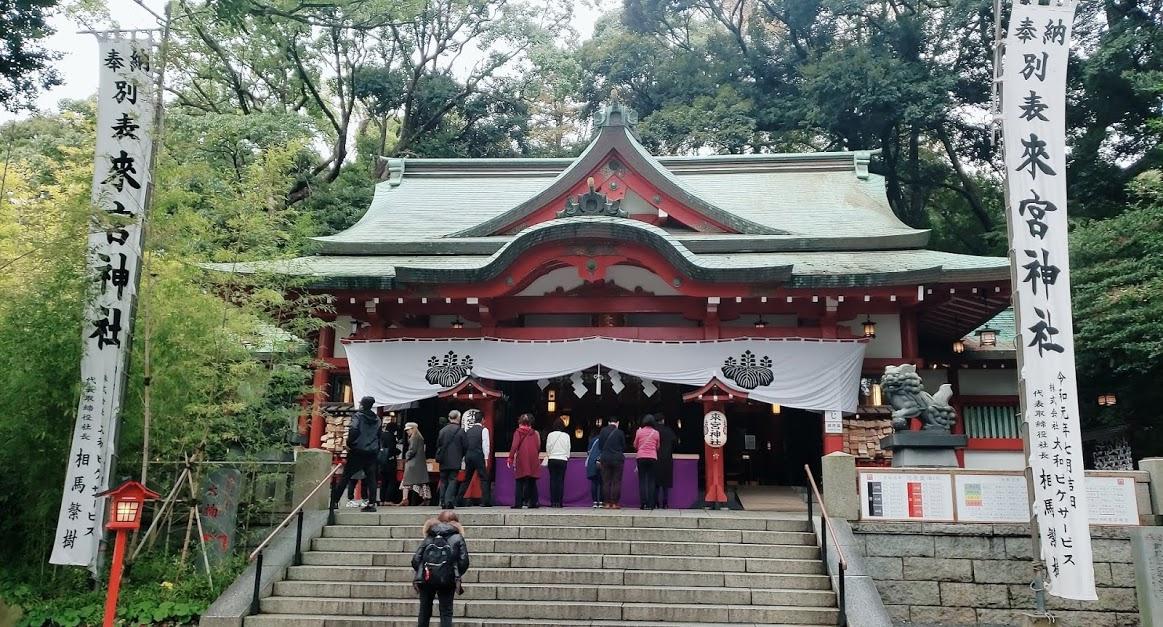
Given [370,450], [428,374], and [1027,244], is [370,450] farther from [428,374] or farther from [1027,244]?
[1027,244]

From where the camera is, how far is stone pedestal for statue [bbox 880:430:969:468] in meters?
9.35

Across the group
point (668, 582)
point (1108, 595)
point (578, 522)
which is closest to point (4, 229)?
point (578, 522)

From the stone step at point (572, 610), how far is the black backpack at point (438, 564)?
138 centimetres

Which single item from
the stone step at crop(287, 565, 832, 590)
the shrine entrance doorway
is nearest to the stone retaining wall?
the stone step at crop(287, 565, 832, 590)

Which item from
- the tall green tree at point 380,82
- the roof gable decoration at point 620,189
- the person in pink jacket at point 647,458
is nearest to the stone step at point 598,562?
the person in pink jacket at point 647,458

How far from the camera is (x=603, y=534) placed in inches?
349

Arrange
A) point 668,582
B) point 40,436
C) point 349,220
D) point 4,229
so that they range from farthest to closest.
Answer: point 349,220, point 4,229, point 668,582, point 40,436

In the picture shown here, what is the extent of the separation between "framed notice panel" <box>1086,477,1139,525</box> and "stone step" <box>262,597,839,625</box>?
3.56m

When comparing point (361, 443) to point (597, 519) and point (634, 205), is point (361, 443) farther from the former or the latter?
point (634, 205)

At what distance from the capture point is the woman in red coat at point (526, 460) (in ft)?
33.3

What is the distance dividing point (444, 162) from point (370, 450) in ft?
36.2

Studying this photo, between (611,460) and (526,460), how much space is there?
109 cm

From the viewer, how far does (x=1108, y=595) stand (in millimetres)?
8445

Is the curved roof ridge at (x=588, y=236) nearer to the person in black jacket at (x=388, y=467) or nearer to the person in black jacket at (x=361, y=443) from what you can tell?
the person in black jacket at (x=388, y=467)
